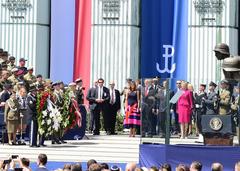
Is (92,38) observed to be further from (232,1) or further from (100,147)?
(100,147)

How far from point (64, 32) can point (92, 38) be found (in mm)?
1222

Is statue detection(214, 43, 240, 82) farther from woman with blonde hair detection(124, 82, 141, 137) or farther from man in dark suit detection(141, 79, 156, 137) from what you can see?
woman with blonde hair detection(124, 82, 141, 137)

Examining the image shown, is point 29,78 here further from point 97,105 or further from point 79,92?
point 97,105

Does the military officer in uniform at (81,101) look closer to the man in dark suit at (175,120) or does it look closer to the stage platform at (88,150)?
the stage platform at (88,150)

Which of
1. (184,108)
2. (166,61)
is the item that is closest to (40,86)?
(166,61)

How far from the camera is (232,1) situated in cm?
3038

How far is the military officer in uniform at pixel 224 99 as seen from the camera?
19.3m

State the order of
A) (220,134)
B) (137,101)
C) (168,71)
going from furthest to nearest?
1. (168,71)
2. (137,101)
3. (220,134)

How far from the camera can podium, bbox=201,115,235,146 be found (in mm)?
19297

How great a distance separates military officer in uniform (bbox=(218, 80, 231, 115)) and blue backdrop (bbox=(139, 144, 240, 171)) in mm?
819

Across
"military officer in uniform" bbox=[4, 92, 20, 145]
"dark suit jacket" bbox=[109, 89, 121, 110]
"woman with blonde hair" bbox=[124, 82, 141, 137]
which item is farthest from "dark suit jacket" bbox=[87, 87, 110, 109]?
"military officer in uniform" bbox=[4, 92, 20, 145]

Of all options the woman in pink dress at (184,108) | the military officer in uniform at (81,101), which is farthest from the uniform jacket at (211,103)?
the military officer in uniform at (81,101)

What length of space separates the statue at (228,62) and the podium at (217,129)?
1.48 m

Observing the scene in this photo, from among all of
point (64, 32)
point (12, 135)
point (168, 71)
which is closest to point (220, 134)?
point (12, 135)
